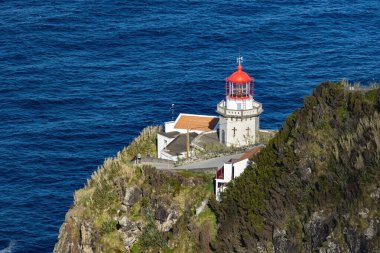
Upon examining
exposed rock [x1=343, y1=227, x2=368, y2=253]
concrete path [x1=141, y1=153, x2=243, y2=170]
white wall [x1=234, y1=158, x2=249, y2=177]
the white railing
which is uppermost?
the white railing

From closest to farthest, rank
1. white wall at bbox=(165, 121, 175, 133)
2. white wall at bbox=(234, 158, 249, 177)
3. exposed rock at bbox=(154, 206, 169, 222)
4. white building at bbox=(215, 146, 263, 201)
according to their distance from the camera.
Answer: white building at bbox=(215, 146, 263, 201), exposed rock at bbox=(154, 206, 169, 222), white wall at bbox=(234, 158, 249, 177), white wall at bbox=(165, 121, 175, 133)

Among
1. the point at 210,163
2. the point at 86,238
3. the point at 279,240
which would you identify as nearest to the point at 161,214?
the point at 86,238

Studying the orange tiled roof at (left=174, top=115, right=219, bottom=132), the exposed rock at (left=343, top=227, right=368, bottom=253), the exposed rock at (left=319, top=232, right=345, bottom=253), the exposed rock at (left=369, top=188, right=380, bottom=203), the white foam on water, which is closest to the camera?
the exposed rock at (left=343, top=227, right=368, bottom=253)

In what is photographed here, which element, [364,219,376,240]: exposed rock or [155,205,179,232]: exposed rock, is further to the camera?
[155,205,179,232]: exposed rock

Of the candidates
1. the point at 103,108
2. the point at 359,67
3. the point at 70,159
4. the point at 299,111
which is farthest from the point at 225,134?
the point at 359,67

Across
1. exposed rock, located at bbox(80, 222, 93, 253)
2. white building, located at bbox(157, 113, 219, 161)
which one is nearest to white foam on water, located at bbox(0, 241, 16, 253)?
white building, located at bbox(157, 113, 219, 161)

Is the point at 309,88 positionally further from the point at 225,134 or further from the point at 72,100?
the point at 225,134

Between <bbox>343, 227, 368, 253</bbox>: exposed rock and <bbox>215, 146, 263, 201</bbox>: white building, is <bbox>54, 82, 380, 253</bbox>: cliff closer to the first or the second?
<bbox>343, 227, 368, 253</bbox>: exposed rock

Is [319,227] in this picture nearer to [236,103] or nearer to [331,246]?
[331,246]
